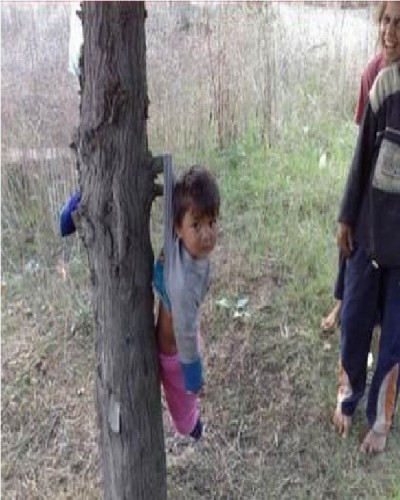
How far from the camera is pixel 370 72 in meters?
2.00

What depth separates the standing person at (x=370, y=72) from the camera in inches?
68.2

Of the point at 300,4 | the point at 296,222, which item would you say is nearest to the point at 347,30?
the point at 300,4

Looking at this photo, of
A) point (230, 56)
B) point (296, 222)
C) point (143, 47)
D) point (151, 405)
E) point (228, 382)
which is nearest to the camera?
point (143, 47)

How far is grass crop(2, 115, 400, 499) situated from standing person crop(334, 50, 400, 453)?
0.44 ft

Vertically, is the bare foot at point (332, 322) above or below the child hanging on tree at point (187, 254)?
below

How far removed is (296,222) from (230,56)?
85cm

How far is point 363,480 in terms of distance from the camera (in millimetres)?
2088

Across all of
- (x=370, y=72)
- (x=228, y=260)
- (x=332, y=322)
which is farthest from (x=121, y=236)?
(x=228, y=260)

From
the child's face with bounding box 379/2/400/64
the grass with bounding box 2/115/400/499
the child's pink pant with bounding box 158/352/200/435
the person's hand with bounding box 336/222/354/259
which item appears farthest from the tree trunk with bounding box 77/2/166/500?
the person's hand with bounding box 336/222/354/259

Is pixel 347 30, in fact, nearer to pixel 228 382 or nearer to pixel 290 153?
pixel 290 153

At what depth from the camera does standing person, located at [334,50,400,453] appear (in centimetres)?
183

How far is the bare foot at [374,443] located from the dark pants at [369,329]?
1.5 inches

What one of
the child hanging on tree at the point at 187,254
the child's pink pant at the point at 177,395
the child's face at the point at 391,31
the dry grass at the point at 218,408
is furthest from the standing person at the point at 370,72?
the child's pink pant at the point at 177,395

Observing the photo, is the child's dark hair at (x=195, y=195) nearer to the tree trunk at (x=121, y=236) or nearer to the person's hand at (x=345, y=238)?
the tree trunk at (x=121, y=236)
